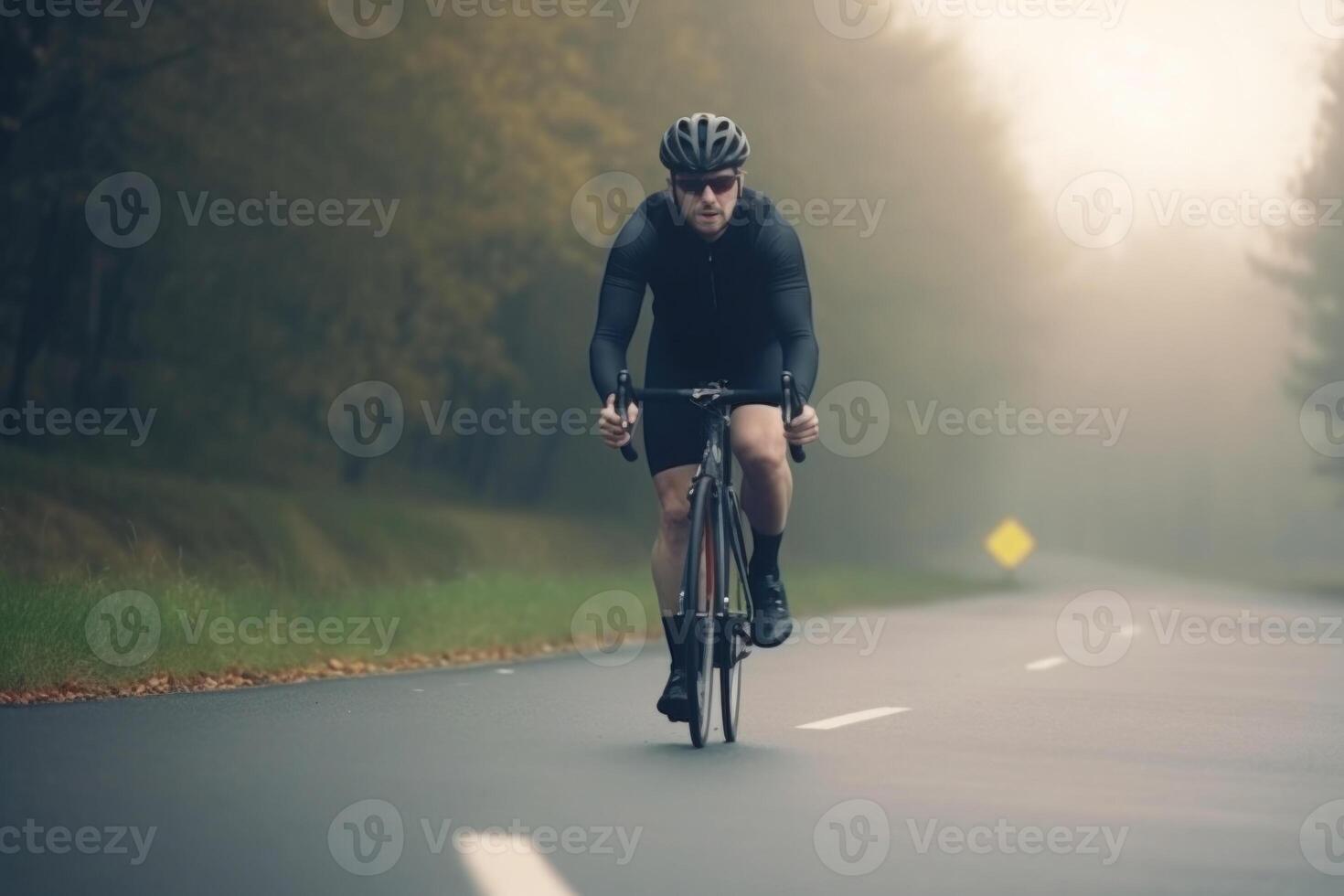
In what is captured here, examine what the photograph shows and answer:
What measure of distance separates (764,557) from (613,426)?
1.08 metres

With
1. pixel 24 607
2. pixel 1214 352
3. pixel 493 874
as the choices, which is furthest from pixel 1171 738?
pixel 1214 352

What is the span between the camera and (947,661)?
51.4 ft

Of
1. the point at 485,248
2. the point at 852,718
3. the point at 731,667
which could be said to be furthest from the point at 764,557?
the point at 485,248

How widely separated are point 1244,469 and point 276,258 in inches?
3698

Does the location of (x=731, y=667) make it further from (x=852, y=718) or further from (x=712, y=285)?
(x=852, y=718)

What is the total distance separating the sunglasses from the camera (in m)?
8.63

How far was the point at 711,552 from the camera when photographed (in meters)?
8.82

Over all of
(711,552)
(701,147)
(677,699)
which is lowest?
(677,699)

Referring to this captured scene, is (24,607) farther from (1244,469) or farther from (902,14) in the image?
(1244,469)

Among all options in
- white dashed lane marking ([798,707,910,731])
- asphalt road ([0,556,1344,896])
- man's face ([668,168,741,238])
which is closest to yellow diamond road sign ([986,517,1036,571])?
asphalt road ([0,556,1344,896])

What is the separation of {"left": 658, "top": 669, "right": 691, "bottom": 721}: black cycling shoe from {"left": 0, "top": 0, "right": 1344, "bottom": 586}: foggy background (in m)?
10.6

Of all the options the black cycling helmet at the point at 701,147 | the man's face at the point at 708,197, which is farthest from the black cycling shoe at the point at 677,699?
the black cycling helmet at the point at 701,147

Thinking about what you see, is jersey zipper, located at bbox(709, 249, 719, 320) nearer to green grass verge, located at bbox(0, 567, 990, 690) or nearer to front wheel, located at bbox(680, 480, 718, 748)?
front wheel, located at bbox(680, 480, 718, 748)

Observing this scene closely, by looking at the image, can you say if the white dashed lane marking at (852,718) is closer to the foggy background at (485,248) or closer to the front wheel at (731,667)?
the front wheel at (731,667)
